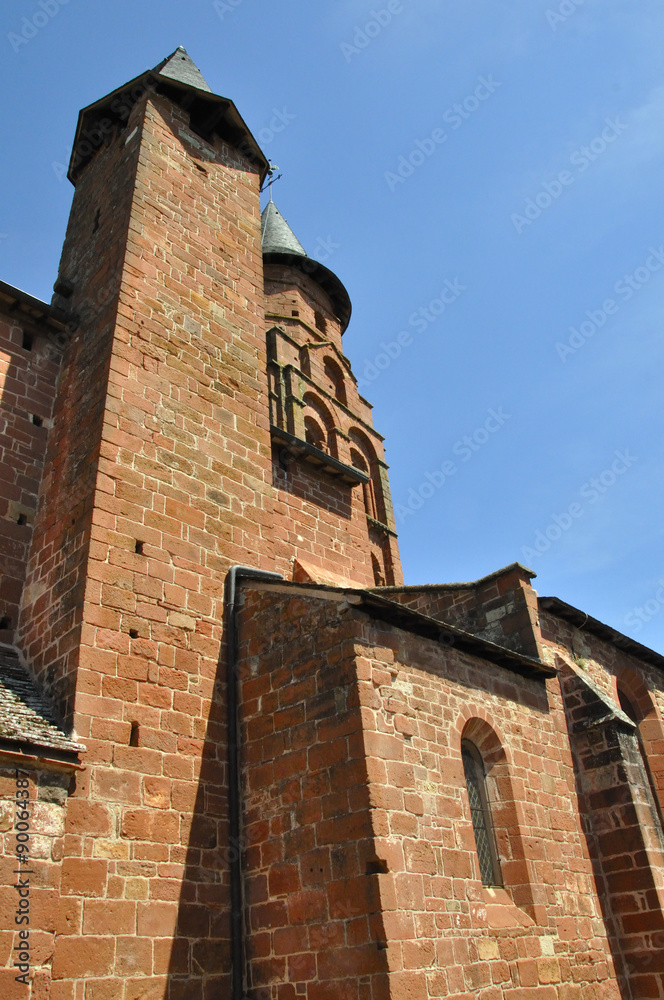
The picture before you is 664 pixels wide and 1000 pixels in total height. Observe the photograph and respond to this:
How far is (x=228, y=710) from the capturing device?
8508mm

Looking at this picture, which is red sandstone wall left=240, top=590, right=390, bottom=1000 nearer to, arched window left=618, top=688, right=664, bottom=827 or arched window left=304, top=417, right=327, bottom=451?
arched window left=618, top=688, right=664, bottom=827

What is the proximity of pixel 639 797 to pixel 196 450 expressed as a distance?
7.48 meters

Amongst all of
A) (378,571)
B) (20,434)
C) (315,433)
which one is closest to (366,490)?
(378,571)

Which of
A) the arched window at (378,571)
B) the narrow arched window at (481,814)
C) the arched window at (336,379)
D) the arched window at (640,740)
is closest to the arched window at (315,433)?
the arched window at (336,379)

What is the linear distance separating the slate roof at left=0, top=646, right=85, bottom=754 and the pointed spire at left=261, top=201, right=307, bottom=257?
1871 cm

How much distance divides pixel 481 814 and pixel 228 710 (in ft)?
10.0

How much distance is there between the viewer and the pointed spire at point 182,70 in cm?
1327

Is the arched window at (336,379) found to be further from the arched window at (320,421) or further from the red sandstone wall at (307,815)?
the red sandstone wall at (307,815)

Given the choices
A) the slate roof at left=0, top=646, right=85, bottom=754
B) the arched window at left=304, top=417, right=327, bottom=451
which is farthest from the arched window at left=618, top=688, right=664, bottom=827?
the arched window at left=304, top=417, right=327, bottom=451

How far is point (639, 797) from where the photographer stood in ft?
34.2

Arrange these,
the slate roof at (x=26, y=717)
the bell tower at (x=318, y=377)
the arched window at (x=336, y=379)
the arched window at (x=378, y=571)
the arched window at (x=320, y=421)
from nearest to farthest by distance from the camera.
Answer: the slate roof at (x=26, y=717)
the bell tower at (x=318, y=377)
the arched window at (x=320, y=421)
the arched window at (x=378, y=571)
the arched window at (x=336, y=379)

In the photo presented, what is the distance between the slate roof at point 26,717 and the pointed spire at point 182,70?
32.4 feet

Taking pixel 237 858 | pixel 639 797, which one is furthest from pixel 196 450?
pixel 639 797

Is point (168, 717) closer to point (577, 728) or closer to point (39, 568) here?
point (39, 568)
